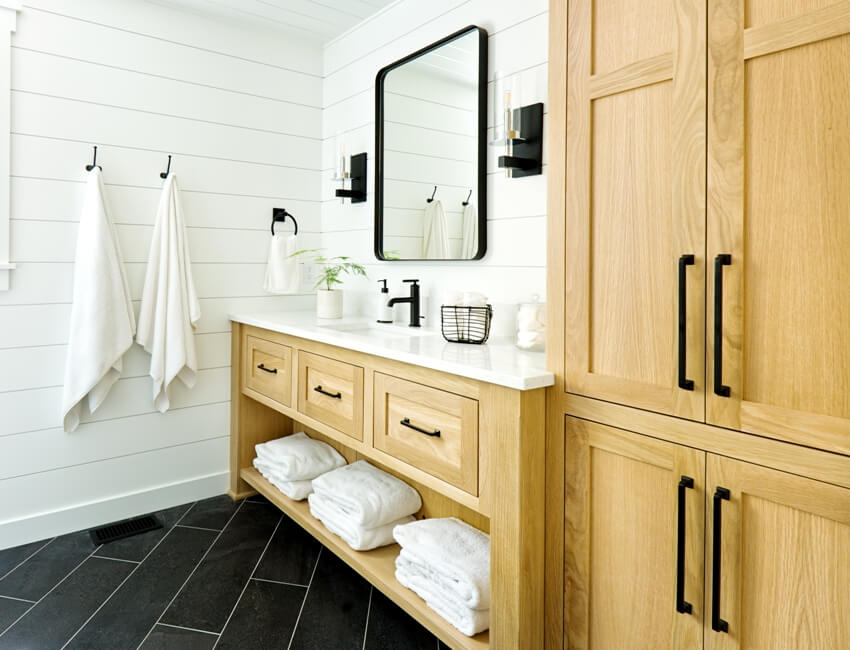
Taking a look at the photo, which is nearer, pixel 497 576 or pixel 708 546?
pixel 708 546

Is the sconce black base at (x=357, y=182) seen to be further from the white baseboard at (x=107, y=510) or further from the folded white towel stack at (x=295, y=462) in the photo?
the white baseboard at (x=107, y=510)

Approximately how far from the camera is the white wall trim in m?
2.25

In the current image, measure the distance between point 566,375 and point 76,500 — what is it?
7.21 ft

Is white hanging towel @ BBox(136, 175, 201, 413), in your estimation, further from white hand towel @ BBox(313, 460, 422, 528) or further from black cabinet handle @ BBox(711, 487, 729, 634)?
black cabinet handle @ BBox(711, 487, 729, 634)

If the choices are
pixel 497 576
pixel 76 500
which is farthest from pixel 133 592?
pixel 497 576

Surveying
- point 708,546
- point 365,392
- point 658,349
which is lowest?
point 708,546

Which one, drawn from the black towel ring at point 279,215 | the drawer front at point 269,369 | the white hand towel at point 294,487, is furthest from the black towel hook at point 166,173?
the white hand towel at point 294,487

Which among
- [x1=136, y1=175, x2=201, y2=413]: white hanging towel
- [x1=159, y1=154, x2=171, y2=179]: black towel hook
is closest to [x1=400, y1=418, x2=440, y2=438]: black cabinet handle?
[x1=136, y1=175, x2=201, y2=413]: white hanging towel

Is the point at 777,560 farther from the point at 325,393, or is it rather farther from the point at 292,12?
the point at 292,12

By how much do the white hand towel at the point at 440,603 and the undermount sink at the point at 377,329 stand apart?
0.81m

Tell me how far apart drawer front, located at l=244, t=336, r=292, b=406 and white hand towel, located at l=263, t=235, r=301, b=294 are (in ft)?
1.01

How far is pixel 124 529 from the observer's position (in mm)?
2500

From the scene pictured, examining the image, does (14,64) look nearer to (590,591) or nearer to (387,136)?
(387,136)

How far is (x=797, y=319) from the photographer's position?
107 centimetres
